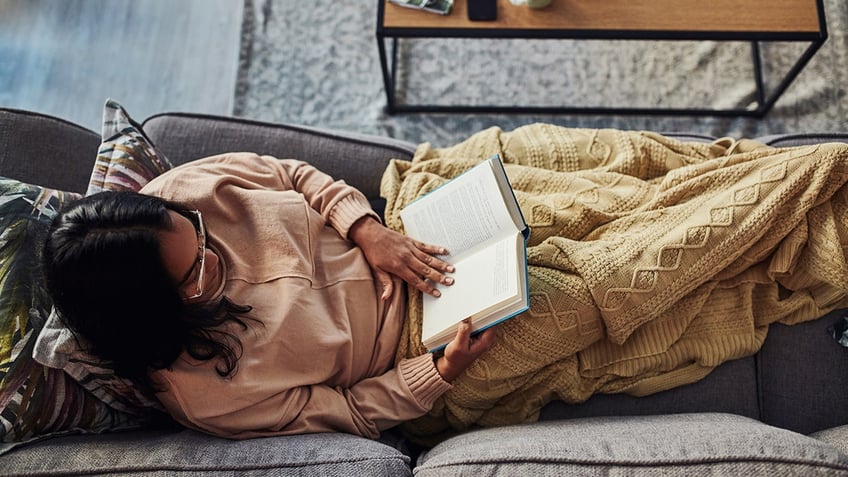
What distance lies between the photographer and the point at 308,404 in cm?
113

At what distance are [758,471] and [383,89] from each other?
154cm

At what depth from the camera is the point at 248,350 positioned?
110cm

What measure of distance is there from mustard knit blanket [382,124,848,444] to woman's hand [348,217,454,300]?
0.06 m

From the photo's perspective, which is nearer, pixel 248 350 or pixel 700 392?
pixel 248 350

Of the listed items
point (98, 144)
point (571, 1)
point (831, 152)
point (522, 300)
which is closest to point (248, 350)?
point (522, 300)

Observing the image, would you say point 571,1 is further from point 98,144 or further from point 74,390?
point 74,390

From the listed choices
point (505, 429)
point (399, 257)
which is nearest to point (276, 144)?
point (399, 257)

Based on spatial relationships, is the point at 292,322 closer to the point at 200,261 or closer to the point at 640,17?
the point at 200,261

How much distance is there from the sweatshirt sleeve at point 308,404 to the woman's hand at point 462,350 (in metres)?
0.02

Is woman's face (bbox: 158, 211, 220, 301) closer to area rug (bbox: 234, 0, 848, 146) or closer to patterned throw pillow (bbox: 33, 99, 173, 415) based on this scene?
patterned throw pillow (bbox: 33, 99, 173, 415)

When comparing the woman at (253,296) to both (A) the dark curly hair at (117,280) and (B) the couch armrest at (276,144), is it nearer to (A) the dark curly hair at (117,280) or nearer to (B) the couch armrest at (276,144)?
(A) the dark curly hair at (117,280)

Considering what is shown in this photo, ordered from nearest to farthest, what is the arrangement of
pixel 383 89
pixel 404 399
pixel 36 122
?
pixel 404 399 → pixel 36 122 → pixel 383 89

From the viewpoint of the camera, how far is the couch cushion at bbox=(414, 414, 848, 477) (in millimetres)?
904

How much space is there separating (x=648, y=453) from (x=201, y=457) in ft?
2.20
